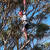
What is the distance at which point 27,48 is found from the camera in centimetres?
612

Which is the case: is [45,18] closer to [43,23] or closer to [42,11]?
[43,23]

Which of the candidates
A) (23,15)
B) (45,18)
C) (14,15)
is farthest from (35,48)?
(23,15)

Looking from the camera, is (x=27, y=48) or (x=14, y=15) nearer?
(x=14, y=15)

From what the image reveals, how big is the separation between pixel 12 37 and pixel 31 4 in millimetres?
1485

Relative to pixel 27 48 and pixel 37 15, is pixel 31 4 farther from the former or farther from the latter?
pixel 27 48

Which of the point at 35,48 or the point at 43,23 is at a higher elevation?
the point at 43,23

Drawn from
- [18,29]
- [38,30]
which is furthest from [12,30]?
[38,30]

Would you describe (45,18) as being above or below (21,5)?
below

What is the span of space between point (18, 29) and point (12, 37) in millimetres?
440

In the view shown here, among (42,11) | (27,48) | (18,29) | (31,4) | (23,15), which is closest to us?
(23,15)

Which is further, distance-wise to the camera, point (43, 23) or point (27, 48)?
point (27, 48)

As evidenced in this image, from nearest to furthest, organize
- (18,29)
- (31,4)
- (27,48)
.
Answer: (18,29), (31,4), (27,48)

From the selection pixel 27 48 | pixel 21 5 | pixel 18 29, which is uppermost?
pixel 21 5

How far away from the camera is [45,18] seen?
530 cm
